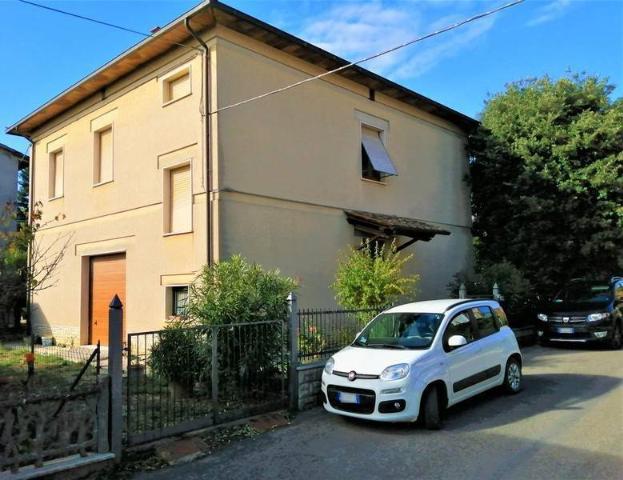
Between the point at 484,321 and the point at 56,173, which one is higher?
the point at 56,173

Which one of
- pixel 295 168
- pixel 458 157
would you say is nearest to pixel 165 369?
pixel 295 168

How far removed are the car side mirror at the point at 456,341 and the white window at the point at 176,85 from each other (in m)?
8.32

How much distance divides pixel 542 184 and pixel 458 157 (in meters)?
3.23

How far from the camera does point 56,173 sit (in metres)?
16.7

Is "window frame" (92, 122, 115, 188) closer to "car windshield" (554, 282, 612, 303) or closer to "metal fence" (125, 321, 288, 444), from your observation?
"metal fence" (125, 321, 288, 444)

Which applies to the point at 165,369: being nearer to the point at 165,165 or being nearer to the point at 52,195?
the point at 165,165

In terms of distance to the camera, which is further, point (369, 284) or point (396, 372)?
point (369, 284)

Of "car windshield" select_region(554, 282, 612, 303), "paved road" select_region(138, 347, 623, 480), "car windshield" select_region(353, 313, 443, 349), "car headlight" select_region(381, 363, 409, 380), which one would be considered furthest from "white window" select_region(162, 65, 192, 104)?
"car windshield" select_region(554, 282, 612, 303)

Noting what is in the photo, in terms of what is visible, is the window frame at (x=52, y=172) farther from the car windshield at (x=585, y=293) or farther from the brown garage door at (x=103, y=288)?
the car windshield at (x=585, y=293)

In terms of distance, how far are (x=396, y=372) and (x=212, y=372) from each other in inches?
93.7

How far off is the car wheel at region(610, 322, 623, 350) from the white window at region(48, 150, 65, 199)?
16244 mm

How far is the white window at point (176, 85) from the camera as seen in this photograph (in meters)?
12.1

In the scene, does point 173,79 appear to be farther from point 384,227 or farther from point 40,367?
point 40,367

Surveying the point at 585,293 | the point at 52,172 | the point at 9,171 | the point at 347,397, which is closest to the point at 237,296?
the point at 347,397
